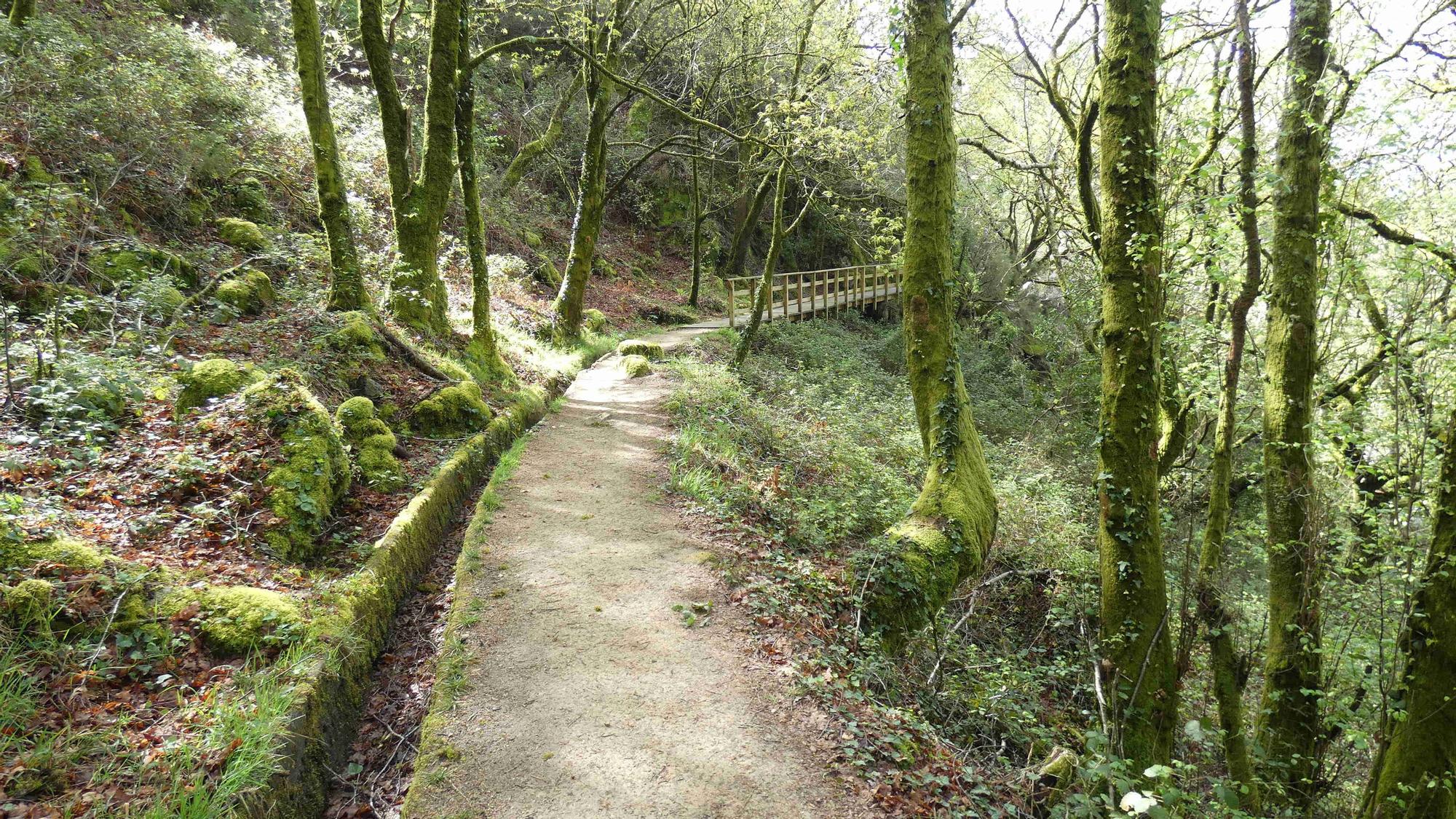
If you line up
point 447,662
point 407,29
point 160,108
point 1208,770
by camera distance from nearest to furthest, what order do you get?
point 447,662 < point 1208,770 < point 160,108 < point 407,29

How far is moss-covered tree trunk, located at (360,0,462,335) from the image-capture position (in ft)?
29.1

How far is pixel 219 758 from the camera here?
2725mm

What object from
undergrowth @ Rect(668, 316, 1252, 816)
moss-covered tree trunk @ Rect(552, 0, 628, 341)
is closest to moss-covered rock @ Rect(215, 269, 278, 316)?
undergrowth @ Rect(668, 316, 1252, 816)

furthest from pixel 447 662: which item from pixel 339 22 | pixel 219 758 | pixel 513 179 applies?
pixel 339 22

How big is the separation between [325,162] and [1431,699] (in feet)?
35.0

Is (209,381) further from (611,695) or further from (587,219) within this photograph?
(587,219)

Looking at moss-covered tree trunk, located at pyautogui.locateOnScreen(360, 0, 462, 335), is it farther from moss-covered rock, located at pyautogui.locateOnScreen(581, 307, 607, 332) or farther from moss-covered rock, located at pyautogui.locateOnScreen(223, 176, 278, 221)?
moss-covered rock, located at pyautogui.locateOnScreen(581, 307, 607, 332)

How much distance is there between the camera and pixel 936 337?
6.16 meters

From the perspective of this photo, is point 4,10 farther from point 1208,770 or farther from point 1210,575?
point 1208,770

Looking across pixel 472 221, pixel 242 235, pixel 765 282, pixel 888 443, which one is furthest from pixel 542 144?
pixel 888 443

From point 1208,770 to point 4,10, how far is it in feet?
62.4

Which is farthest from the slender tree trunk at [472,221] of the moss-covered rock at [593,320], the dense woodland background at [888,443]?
the moss-covered rock at [593,320]

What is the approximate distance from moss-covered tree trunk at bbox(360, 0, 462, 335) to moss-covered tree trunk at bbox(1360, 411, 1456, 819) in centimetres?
1010

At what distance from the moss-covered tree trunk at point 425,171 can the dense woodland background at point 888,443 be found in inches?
2.1
